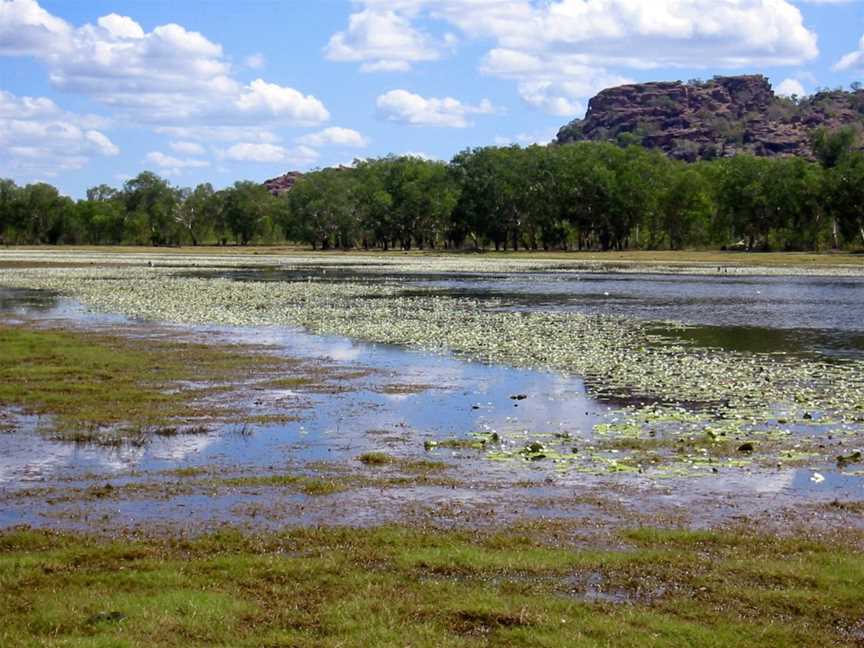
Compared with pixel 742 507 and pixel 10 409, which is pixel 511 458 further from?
pixel 10 409

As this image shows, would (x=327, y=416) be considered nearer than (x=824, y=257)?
Yes

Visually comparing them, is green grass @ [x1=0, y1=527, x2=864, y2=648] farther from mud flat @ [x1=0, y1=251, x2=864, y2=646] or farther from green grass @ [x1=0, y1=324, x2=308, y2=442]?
green grass @ [x1=0, y1=324, x2=308, y2=442]

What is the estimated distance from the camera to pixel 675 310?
51781mm

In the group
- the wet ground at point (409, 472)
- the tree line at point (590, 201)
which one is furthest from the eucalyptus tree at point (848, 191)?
the wet ground at point (409, 472)

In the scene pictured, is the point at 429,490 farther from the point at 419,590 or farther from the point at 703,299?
the point at 703,299

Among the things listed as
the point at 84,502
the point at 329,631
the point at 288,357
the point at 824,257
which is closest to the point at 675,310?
the point at 288,357

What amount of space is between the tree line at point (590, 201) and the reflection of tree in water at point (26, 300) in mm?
94566

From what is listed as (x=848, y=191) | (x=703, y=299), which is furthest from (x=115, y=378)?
(x=848, y=191)

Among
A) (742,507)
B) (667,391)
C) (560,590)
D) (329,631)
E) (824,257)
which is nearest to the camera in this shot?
(329,631)

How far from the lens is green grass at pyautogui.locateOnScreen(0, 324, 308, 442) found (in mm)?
20734

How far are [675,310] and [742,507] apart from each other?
3828 cm

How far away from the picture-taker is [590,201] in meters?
151

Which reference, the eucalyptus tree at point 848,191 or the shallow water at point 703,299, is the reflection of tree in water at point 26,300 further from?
the eucalyptus tree at point 848,191

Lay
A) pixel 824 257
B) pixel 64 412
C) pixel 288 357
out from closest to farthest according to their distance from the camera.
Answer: pixel 64 412 → pixel 288 357 → pixel 824 257
